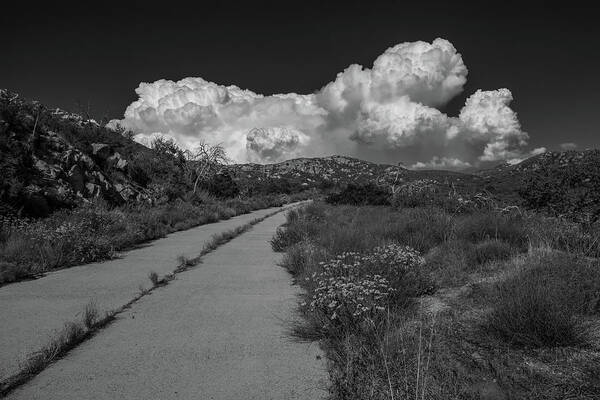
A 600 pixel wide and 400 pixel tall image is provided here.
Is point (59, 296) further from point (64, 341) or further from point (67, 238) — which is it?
point (67, 238)

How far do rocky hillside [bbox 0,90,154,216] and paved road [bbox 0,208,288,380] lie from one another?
15.5 feet

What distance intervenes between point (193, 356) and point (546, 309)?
11.8 feet

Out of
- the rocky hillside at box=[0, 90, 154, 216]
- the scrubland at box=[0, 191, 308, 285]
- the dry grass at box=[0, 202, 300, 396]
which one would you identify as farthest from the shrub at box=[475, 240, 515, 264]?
the rocky hillside at box=[0, 90, 154, 216]

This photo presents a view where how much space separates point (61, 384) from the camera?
122 inches

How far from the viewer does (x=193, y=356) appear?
144 inches

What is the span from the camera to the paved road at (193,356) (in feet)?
9.91

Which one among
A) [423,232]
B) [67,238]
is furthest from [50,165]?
[423,232]

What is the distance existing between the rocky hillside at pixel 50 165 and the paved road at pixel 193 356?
8171 mm

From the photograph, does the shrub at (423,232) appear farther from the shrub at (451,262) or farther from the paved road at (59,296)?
the paved road at (59,296)

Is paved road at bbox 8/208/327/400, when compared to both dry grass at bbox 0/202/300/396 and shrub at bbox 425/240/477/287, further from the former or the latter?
shrub at bbox 425/240/477/287

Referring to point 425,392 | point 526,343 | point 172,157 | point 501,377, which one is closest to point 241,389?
point 425,392

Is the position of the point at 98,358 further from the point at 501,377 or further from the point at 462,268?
the point at 462,268

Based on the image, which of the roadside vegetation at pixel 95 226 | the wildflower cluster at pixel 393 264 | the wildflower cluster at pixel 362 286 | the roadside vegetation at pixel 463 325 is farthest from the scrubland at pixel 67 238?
the wildflower cluster at pixel 393 264

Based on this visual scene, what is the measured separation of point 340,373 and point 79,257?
754 centimetres
